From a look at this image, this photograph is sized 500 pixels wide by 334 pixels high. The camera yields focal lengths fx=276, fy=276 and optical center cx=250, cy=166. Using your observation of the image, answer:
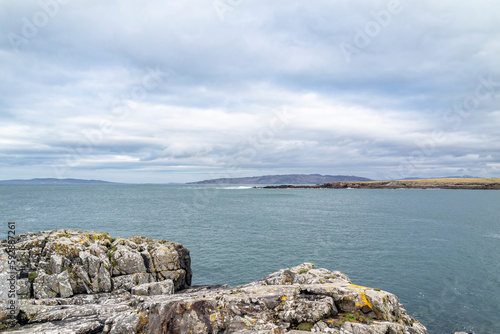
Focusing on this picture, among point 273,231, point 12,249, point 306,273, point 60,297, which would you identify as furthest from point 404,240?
point 12,249

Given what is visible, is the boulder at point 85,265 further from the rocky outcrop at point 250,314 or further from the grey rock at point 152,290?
the rocky outcrop at point 250,314

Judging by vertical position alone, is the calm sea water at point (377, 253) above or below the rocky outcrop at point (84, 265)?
below

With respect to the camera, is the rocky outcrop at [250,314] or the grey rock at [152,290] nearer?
the rocky outcrop at [250,314]

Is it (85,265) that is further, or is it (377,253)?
(377,253)

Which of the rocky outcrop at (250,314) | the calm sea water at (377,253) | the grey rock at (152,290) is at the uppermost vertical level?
the rocky outcrop at (250,314)

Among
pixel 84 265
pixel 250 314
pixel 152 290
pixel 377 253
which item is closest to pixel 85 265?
pixel 84 265

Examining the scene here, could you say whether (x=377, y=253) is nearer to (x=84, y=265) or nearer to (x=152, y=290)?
(x=152, y=290)

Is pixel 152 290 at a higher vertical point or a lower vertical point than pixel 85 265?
lower

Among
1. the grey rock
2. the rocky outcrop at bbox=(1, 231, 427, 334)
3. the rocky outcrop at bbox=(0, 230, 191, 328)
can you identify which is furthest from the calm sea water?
the rocky outcrop at bbox=(1, 231, 427, 334)

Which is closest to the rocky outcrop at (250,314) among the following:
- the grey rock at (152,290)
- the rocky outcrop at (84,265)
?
the rocky outcrop at (84,265)

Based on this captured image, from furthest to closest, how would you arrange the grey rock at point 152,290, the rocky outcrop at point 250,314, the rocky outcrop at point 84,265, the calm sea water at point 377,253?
1. the calm sea water at point 377,253
2. the rocky outcrop at point 84,265
3. the grey rock at point 152,290
4. the rocky outcrop at point 250,314

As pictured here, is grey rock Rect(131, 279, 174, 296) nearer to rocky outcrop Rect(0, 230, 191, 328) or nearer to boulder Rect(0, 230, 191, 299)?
rocky outcrop Rect(0, 230, 191, 328)

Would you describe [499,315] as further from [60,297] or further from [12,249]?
[12,249]

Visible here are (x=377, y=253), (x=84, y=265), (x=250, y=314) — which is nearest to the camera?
(x=250, y=314)
